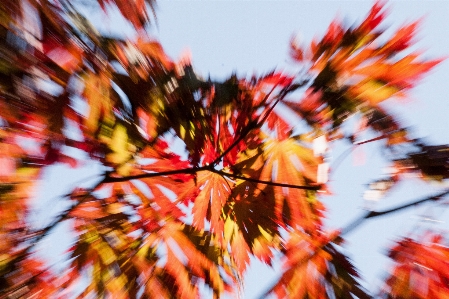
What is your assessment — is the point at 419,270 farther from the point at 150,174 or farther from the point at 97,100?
the point at 97,100

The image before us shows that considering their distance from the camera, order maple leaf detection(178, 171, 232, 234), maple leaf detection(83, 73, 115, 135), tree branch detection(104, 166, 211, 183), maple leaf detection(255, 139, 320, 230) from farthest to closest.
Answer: maple leaf detection(178, 171, 232, 234) → maple leaf detection(255, 139, 320, 230) → tree branch detection(104, 166, 211, 183) → maple leaf detection(83, 73, 115, 135)

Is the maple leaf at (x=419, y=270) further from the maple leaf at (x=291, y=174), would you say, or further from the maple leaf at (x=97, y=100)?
the maple leaf at (x=97, y=100)

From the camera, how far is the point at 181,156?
1.12 m

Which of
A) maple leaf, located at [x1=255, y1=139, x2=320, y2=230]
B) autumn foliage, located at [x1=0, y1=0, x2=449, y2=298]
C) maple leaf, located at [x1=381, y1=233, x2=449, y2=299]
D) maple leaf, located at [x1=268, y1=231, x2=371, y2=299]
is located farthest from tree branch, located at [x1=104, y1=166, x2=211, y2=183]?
maple leaf, located at [x1=381, y1=233, x2=449, y2=299]

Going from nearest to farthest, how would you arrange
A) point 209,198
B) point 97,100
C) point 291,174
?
point 97,100 → point 291,174 → point 209,198

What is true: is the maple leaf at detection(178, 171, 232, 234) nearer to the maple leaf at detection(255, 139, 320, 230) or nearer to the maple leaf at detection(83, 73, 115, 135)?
the maple leaf at detection(255, 139, 320, 230)

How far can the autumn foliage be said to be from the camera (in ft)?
2.70

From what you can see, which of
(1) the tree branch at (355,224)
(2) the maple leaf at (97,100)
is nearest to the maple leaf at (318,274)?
(1) the tree branch at (355,224)

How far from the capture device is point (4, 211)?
880 mm

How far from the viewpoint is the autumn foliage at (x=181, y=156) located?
823mm

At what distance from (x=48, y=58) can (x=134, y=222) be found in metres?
0.50

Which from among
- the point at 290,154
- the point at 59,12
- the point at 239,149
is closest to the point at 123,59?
the point at 59,12

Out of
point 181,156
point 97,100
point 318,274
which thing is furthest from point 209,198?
point 97,100

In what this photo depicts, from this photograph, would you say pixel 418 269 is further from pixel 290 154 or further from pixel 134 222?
pixel 134 222
